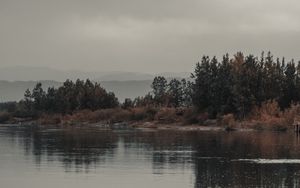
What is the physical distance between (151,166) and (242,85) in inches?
3472

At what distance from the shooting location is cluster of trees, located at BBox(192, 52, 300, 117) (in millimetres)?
141000

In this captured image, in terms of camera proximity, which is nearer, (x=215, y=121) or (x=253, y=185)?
(x=253, y=185)

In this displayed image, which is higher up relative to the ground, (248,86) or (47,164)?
(248,86)

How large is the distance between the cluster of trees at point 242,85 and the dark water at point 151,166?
2423 inches

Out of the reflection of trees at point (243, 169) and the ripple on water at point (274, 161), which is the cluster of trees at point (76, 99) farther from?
the ripple on water at point (274, 161)

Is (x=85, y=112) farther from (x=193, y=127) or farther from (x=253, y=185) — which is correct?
(x=253, y=185)

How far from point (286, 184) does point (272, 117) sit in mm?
92887

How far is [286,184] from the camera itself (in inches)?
1684

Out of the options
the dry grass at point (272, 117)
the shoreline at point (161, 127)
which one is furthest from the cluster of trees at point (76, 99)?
the dry grass at point (272, 117)

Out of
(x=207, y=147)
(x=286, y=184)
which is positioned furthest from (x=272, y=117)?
(x=286, y=184)

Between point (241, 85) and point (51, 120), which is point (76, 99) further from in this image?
point (241, 85)

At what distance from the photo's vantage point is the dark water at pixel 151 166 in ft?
146

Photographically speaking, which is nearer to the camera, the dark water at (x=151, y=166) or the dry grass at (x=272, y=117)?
the dark water at (x=151, y=166)

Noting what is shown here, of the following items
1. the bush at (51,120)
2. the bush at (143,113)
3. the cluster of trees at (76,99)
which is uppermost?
the cluster of trees at (76,99)
